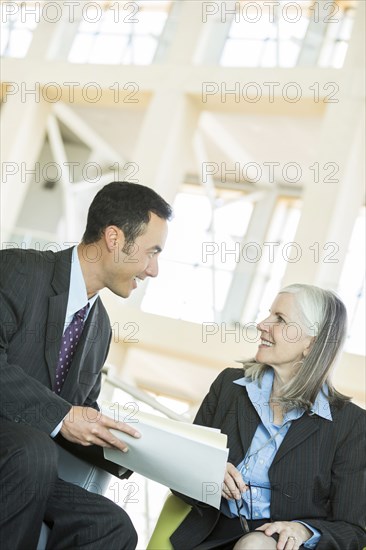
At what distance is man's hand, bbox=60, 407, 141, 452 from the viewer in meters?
2.53

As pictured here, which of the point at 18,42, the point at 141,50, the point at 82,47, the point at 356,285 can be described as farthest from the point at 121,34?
the point at 356,285

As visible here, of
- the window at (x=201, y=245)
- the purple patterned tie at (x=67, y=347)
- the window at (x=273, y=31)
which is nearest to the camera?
the purple patterned tie at (x=67, y=347)

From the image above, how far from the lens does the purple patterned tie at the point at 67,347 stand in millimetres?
2982

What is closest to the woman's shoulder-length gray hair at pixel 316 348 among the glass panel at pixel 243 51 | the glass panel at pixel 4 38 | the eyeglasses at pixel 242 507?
the eyeglasses at pixel 242 507

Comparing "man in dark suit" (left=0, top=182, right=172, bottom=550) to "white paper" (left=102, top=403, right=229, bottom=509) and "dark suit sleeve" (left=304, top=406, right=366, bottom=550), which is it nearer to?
"white paper" (left=102, top=403, right=229, bottom=509)

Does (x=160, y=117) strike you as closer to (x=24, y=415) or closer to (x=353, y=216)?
(x=353, y=216)

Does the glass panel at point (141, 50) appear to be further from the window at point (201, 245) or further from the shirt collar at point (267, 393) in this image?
the shirt collar at point (267, 393)

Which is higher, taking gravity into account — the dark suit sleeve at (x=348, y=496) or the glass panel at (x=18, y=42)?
the glass panel at (x=18, y=42)

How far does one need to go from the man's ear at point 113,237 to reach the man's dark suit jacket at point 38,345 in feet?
0.54

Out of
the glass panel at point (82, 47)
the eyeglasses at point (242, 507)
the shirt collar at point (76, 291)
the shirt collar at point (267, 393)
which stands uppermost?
the glass panel at point (82, 47)

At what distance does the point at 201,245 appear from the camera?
1431cm

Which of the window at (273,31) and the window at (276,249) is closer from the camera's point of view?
the window at (273,31)

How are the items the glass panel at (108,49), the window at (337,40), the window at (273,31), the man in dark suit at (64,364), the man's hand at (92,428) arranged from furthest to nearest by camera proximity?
the glass panel at (108,49), the window at (273,31), the window at (337,40), the man's hand at (92,428), the man in dark suit at (64,364)

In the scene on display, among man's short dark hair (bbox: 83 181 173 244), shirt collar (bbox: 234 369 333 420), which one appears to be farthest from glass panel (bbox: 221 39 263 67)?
shirt collar (bbox: 234 369 333 420)
